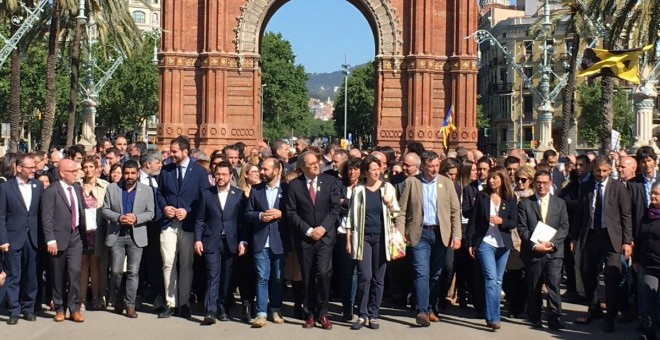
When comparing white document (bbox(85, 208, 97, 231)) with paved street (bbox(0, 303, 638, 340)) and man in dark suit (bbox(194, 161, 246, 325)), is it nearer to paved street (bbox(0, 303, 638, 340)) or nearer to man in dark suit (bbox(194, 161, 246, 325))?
paved street (bbox(0, 303, 638, 340))

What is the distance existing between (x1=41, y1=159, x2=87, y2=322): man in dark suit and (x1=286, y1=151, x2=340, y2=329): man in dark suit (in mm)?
3092

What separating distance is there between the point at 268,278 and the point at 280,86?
85.4m

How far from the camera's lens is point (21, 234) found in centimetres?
1236

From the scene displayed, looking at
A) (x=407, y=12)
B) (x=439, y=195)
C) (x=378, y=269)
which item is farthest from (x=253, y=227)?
(x=407, y=12)

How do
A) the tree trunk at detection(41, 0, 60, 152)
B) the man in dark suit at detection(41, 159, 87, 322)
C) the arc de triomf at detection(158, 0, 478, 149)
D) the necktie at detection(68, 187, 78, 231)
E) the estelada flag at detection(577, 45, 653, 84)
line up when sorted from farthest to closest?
the arc de triomf at detection(158, 0, 478, 149) < the tree trunk at detection(41, 0, 60, 152) < the estelada flag at detection(577, 45, 653, 84) < the necktie at detection(68, 187, 78, 231) < the man in dark suit at detection(41, 159, 87, 322)

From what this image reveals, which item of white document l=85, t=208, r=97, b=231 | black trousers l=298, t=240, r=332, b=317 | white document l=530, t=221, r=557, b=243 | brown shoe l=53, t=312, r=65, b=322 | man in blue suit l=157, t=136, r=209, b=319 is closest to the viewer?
white document l=530, t=221, r=557, b=243

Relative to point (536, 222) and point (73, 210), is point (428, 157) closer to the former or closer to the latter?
point (536, 222)

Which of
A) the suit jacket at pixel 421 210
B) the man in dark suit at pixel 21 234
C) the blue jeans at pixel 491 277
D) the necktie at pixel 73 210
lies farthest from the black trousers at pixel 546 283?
the man in dark suit at pixel 21 234

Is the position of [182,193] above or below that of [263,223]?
above

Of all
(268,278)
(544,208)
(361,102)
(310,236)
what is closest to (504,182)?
(544,208)

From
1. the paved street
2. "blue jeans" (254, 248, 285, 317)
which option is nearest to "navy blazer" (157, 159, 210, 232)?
"blue jeans" (254, 248, 285, 317)

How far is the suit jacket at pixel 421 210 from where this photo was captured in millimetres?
12266

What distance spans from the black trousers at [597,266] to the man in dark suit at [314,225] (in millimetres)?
3603

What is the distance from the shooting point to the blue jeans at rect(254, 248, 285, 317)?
1227 cm
